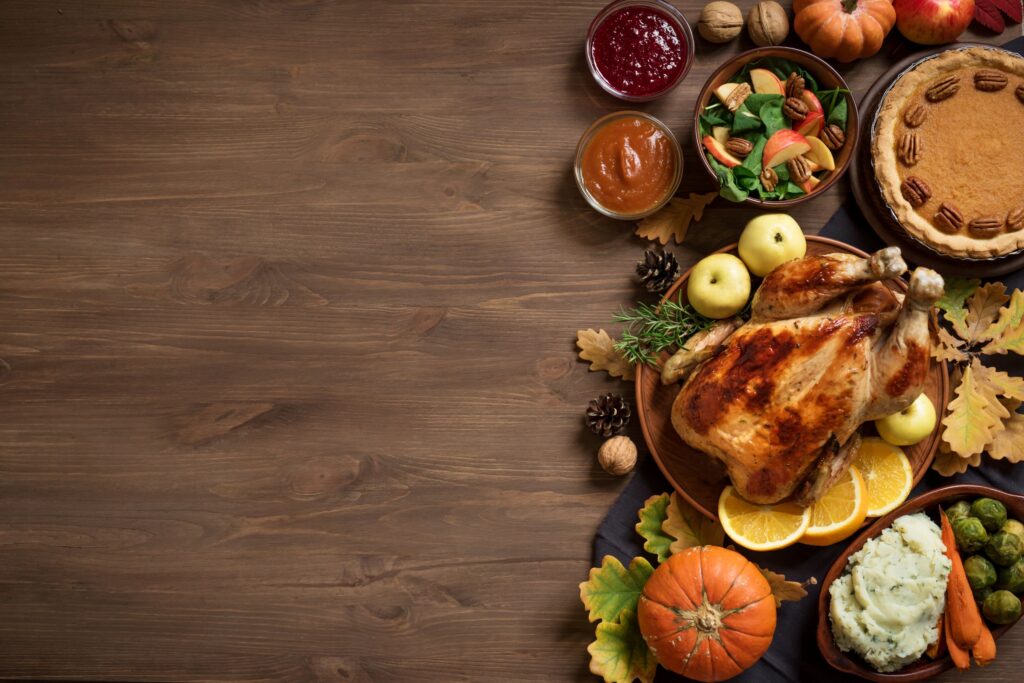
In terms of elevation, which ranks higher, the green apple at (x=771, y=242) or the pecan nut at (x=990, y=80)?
the pecan nut at (x=990, y=80)

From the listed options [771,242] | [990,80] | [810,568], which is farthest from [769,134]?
[810,568]

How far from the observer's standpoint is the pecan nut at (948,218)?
233cm

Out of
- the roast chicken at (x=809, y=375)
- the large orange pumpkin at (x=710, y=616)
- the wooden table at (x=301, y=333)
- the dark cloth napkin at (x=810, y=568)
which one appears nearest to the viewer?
the roast chicken at (x=809, y=375)

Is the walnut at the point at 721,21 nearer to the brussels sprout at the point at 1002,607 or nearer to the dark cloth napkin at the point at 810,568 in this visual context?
the dark cloth napkin at the point at 810,568

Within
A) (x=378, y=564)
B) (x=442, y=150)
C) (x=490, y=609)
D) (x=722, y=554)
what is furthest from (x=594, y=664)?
(x=442, y=150)

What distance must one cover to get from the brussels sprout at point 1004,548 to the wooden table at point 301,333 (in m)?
1.07

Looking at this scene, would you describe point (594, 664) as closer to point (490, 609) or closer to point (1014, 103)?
point (490, 609)

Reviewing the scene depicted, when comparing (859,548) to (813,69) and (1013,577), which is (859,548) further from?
(813,69)

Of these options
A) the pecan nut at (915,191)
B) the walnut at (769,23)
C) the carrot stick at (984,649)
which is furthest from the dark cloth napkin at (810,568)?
the walnut at (769,23)

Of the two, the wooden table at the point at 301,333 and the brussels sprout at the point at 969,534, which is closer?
the brussels sprout at the point at 969,534

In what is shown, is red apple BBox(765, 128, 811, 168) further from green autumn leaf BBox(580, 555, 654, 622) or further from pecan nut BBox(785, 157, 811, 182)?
green autumn leaf BBox(580, 555, 654, 622)

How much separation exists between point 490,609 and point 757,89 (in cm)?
180

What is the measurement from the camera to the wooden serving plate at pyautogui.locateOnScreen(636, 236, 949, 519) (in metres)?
2.37

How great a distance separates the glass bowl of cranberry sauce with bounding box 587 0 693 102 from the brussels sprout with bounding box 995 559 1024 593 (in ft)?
5.55
